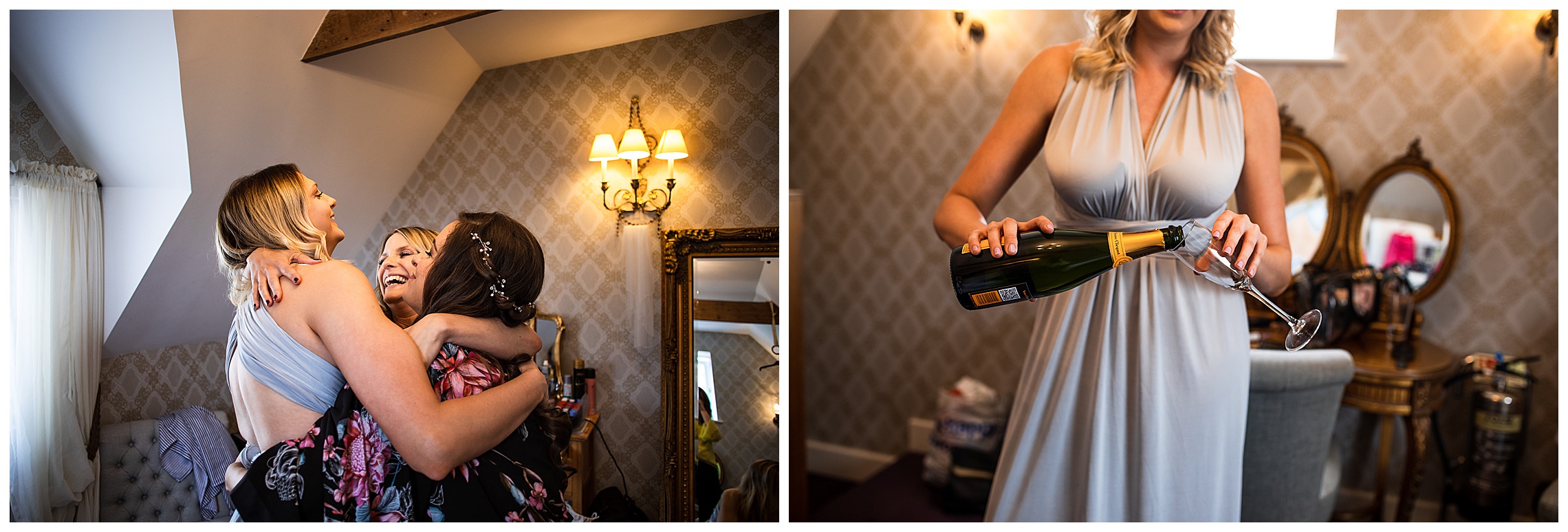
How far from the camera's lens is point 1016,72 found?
2.51m

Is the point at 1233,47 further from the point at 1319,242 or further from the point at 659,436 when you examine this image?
the point at 1319,242

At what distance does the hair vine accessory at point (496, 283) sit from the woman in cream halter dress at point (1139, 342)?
63cm

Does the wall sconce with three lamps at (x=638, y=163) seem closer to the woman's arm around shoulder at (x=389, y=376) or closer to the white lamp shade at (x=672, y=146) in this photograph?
the white lamp shade at (x=672, y=146)

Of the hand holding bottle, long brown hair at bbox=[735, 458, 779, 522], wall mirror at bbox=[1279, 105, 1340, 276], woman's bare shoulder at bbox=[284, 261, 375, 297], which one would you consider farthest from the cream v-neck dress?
wall mirror at bbox=[1279, 105, 1340, 276]

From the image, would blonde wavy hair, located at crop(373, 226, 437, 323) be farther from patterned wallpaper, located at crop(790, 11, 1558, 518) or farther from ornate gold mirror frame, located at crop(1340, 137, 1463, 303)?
ornate gold mirror frame, located at crop(1340, 137, 1463, 303)

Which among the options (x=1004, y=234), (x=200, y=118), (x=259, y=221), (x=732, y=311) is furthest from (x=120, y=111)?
(x=1004, y=234)

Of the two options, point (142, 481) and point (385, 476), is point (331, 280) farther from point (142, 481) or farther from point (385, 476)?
point (142, 481)

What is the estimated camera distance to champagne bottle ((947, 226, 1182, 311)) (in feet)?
3.13

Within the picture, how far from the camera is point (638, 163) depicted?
106 cm

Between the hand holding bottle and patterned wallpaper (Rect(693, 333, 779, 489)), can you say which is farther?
patterned wallpaper (Rect(693, 333, 779, 489))

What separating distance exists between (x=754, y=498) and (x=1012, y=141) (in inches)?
26.6

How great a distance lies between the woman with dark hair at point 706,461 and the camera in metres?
1.11

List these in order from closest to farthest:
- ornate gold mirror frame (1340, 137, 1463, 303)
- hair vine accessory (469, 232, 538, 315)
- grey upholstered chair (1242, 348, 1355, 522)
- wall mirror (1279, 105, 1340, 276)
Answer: hair vine accessory (469, 232, 538, 315) → grey upholstered chair (1242, 348, 1355, 522) → ornate gold mirror frame (1340, 137, 1463, 303) → wall mirror (1279, 105, 1340, 276)

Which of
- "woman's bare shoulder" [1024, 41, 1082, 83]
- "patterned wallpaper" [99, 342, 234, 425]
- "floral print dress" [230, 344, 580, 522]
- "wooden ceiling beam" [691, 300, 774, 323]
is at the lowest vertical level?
"floral print dress" [230, 344, 580, 522]
